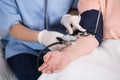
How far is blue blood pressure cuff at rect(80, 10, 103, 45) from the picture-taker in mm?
1167

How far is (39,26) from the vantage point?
1.36m

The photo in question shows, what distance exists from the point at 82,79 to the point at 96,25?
0.30 metres

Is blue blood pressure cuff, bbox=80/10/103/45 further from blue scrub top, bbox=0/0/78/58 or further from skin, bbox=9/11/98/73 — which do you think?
blue scrub top, bbox=0/0/78/58

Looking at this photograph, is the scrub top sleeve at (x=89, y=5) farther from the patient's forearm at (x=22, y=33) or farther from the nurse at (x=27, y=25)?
the patient's forearm at (x=22, y=33)

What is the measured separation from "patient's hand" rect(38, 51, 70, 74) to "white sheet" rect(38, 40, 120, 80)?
2 centimetres

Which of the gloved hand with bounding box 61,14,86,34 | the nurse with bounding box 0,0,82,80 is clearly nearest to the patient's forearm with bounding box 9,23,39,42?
the nurse with bounding box 0,0,82,80

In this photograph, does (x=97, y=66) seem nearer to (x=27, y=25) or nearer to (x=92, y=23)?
(x=92, y=23)

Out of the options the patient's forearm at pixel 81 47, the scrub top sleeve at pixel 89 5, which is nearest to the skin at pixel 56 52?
the patient's forearm at pixel 81 47

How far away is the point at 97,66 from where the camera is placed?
3.48 feet

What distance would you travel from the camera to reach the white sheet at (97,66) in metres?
1.01

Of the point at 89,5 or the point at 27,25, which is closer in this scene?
the point at 89,5

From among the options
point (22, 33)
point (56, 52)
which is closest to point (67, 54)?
point (56, 52)

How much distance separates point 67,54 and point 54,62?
0.10 m

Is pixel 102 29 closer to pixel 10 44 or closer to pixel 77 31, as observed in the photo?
pixel 77 31
